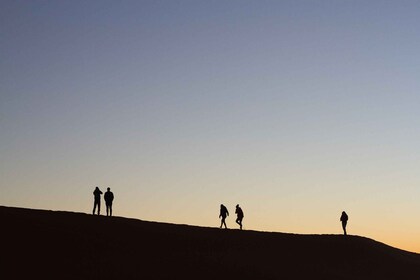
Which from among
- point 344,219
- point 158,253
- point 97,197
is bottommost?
point 158,253

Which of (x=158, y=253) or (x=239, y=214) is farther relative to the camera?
(x=239, y=214)

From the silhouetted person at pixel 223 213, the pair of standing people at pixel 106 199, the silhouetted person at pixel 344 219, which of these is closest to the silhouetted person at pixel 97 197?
the pair of standing people at pixel 106 199

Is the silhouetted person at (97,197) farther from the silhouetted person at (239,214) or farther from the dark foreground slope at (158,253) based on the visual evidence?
the silhouetted person at (239,214)

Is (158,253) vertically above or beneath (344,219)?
beneath

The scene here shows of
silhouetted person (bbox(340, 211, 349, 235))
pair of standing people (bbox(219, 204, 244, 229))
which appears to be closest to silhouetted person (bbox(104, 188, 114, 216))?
pair of standing people (bbox(219, 204, 244, 229))

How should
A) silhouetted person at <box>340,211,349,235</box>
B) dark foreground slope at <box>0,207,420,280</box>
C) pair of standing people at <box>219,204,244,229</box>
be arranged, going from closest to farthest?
1. dark foreground slope at <box>0,207,420,280</box>
2. pair of standing people at <box>219,204,244,229</box>
3. silhouetted person at <box>340,211,349,235</box>

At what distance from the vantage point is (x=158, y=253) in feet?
81.8

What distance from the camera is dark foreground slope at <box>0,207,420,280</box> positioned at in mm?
21391

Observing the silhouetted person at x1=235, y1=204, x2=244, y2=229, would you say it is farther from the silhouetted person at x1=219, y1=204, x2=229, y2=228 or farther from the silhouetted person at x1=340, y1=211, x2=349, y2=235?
the silhouetted person at x1=340, y1=211, x2=349, y2=235

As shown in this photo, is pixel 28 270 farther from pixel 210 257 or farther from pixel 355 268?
pixel 355 268

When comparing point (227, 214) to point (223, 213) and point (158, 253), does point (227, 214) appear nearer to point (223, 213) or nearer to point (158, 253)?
point (223, 213)

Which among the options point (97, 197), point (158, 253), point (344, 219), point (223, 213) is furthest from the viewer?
point (344, 219)

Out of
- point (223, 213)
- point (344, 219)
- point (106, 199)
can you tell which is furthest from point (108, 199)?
point (344, 219)

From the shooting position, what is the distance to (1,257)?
20406 mm
